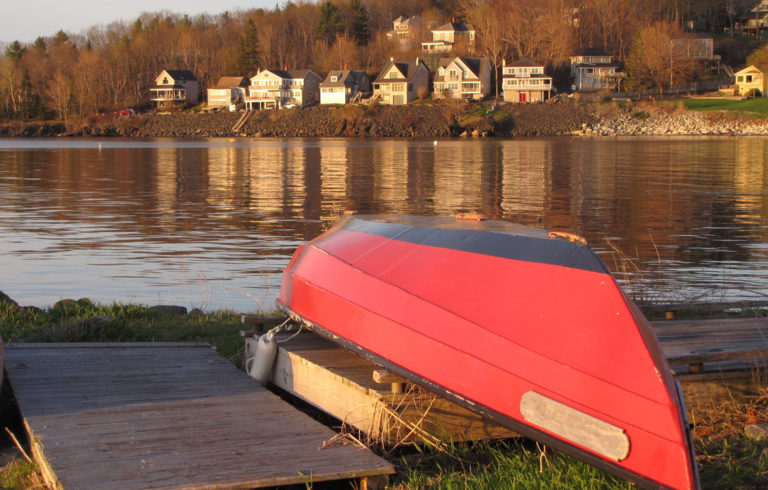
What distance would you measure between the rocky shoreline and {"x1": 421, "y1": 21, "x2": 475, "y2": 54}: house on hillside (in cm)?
2567

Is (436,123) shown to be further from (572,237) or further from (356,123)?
(572,237)

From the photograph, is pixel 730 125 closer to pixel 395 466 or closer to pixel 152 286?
pixel 152 286

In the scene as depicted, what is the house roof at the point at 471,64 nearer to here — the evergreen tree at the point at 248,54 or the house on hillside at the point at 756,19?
the evergreen tree at the point at 248,54

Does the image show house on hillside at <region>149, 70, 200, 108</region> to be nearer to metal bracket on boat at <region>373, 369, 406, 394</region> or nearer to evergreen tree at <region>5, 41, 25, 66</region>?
evergreen tree at <region>5, 41, 25, 66</region>

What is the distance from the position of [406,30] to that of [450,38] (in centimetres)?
1268

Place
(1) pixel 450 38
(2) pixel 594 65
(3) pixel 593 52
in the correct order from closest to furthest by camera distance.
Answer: (2) pixel 594 65 < (3) pixel 593 52 < (1) pixel 450 38

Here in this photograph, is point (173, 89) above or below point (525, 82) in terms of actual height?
above

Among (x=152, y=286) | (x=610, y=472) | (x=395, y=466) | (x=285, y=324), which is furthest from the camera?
(x=152, y=286)

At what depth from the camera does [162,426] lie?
5191 mm

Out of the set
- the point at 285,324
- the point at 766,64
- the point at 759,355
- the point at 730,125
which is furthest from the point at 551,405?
the point at 766,64

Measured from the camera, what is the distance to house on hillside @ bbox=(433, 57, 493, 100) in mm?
100938

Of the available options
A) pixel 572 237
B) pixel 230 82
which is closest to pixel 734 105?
pixel 230 82

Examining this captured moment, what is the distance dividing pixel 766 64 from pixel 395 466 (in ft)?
339

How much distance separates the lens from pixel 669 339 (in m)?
6.55
